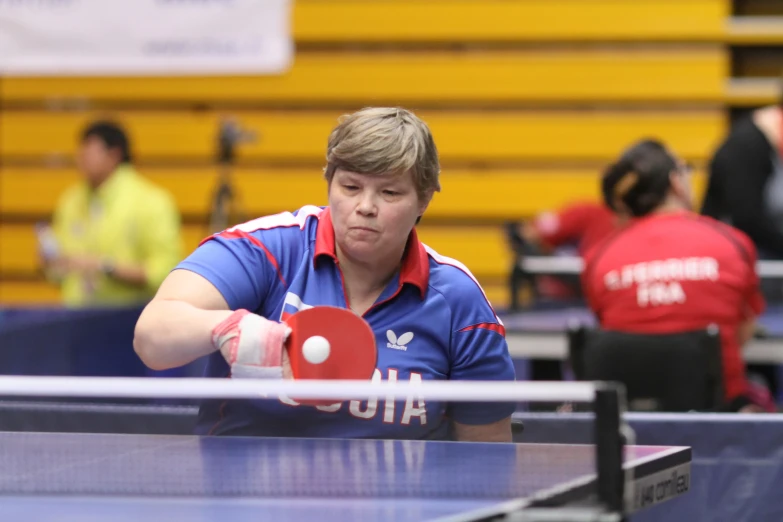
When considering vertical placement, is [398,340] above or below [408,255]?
below

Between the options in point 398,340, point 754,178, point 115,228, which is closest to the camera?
point 398,340

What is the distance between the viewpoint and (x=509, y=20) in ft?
23.9

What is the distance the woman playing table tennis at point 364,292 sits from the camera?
189cm

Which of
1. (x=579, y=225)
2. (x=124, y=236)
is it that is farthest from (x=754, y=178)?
(x=124, y=236)

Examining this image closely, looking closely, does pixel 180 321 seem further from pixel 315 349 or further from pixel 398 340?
pixel 398 340

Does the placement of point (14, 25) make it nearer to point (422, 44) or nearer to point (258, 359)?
point (422, 44)

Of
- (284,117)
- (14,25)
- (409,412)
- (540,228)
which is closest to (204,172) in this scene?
(284,117)

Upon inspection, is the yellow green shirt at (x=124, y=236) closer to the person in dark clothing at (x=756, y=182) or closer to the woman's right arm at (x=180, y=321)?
the person in dark clothing at (x=756, y=182)

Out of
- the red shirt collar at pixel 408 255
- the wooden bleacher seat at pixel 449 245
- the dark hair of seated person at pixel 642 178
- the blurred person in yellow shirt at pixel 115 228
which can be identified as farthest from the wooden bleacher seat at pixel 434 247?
the red shirt collar at pixel 408 255

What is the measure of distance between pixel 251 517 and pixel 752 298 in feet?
7.97

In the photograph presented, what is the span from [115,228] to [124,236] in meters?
0.06

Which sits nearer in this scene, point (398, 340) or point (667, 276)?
point (398, 340)

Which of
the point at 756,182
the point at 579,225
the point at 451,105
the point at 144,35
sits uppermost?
the point at 144,35

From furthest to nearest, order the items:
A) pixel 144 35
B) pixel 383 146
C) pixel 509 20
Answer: pixel 509 20 < pixel 144 35 < pixel 383 146
